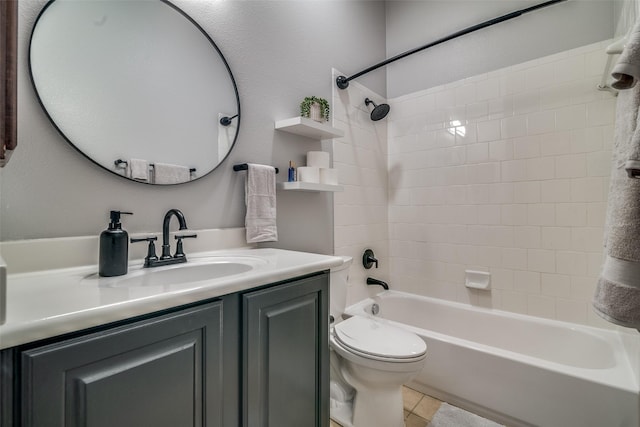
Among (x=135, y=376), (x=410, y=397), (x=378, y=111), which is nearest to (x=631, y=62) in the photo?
(x=135, y=376)

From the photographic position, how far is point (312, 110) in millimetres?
1745

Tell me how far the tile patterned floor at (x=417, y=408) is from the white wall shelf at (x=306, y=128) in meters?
1.63

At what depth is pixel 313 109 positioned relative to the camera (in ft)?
5.74

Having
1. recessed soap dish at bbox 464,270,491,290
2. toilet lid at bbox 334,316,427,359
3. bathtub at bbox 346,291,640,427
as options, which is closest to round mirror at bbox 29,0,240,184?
toilet lid at bbox 334,316,427,359

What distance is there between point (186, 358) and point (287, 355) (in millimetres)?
348

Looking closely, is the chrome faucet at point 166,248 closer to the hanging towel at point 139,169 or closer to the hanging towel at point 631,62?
the hanging towel at point 139,169

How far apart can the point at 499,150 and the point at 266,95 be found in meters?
1.63

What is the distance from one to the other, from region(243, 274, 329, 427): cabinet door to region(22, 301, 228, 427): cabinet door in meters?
0.10

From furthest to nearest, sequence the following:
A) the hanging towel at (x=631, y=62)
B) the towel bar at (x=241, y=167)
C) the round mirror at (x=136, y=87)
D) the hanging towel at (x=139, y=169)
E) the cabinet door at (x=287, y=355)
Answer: the towel bar at (x=241, y=167) < the hanging towel at (x=139, y=169) < the round mirror at (x=136, y=87) < the cabinet door at (x=287, y=355) < the hanging towel at (x=631, y=62)

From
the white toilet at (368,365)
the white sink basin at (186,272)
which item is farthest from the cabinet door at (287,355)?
the white toilet at (368,365)

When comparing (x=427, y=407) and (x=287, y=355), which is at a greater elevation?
(x=287, y=355)

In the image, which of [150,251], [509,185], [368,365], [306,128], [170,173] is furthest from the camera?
[509,185]

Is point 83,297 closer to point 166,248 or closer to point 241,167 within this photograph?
point 166,248

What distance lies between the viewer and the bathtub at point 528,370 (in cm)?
128
